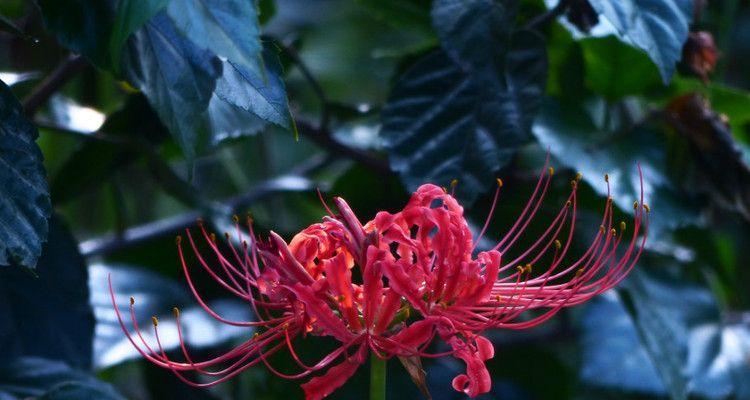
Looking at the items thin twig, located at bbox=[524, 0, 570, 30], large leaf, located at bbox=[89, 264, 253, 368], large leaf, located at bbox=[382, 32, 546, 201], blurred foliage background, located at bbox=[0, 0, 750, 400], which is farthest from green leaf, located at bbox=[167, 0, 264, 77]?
large leaf, located at bbox=[89, 264, 253, 368]

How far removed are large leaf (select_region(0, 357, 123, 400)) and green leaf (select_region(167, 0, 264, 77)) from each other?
393mm

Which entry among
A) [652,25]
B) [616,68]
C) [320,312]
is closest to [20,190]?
[320,312]

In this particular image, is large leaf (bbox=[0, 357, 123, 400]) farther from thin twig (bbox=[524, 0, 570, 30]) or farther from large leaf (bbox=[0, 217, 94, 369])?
thin twig (bbox=[524, 0, 570, 30])

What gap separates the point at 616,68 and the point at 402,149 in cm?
37

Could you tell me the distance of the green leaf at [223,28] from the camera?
2.14 ft

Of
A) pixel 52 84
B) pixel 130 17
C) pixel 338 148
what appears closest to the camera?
pixel 130 17

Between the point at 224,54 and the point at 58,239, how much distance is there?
0.47 metres

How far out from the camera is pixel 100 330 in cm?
122

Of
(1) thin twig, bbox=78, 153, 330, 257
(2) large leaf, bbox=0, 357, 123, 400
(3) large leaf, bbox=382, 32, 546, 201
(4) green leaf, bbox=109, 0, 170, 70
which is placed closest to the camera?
(4) green leaf, bbox=109, 0, 170, 70

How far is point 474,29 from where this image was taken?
977mm

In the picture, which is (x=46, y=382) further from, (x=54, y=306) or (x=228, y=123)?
(x=228, y=123)

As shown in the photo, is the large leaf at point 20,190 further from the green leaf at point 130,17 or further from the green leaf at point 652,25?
the green leaf at point 652,25

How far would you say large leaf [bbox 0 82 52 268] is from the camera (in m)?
0.72

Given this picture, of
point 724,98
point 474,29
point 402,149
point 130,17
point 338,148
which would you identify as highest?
point 130,17
